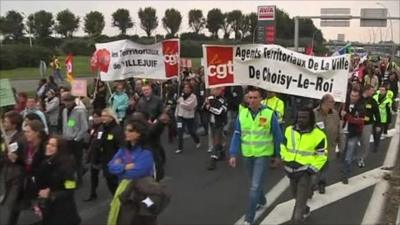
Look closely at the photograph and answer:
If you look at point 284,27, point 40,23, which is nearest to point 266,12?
point 40,23

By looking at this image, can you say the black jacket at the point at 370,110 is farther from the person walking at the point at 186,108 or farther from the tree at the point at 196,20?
the tree at the point at 196,20

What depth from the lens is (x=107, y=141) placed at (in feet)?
26.7

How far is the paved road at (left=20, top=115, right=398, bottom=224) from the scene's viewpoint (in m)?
7.83

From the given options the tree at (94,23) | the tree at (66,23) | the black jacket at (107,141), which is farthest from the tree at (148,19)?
the black jacket at (107,141)

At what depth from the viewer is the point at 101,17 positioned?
99000 millimetres

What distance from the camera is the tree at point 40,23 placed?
276 feet

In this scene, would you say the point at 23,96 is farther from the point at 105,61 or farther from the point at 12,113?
the point at 12,113

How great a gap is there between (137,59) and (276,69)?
4.08 metres

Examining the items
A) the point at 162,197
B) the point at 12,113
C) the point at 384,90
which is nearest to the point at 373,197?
the point at 162,197

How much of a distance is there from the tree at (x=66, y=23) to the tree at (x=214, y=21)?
2757cm

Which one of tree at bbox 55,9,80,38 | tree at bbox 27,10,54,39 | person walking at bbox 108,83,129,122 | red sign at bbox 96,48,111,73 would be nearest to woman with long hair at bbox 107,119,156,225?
person walking at bbox 108,83,129,122

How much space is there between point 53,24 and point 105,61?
76950 mm

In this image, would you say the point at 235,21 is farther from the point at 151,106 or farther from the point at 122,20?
the point at 151,106

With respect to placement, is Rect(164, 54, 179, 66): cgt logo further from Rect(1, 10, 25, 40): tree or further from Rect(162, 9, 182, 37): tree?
Rect(162, 9, 182, 37): tree
